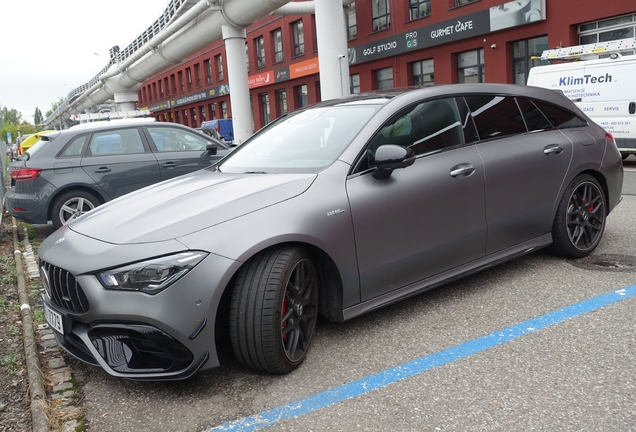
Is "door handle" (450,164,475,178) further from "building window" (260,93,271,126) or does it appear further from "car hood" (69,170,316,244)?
"building window" (260,93,271,126)

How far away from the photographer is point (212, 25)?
26453 millimetres

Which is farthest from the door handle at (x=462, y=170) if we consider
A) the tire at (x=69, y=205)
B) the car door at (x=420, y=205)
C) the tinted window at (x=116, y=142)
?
the tinted window at (x=116, y=142)

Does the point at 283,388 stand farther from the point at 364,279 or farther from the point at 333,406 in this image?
the point at 364,279

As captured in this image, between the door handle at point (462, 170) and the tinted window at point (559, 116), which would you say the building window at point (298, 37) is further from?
the door handle at point (462, 170)

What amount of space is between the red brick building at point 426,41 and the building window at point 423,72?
43 mm

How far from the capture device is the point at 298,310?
3318mm

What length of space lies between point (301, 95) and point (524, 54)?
16.4 m

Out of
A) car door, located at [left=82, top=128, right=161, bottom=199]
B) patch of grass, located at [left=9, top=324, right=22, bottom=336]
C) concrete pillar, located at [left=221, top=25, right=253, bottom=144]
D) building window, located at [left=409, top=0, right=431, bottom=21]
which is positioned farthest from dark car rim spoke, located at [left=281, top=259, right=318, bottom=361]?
building window, located at [left=409, top=0, right=431, bottom=21]

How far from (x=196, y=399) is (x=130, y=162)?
5950 millimetres

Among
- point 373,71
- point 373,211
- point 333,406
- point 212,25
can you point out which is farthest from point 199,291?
point 373,71

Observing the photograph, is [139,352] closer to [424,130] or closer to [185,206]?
[185,206]

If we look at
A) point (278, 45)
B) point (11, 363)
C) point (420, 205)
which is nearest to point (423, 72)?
point (278, 45)

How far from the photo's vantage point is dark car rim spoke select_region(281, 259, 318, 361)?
128 inches

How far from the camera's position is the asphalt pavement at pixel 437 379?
278cm
